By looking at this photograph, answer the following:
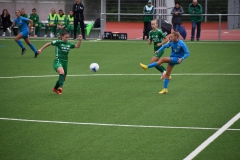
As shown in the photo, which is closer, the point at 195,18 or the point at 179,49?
the point at 179,49

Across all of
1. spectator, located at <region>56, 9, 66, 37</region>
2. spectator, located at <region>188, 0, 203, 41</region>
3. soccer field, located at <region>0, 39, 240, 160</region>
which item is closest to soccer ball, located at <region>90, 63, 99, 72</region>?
soccer field, located at <region>0, 39, 240, 160</region>

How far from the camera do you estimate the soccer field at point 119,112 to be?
949cm

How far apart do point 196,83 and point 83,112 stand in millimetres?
5324

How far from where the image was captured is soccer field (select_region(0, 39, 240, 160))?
31.1ft

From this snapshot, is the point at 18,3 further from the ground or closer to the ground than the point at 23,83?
further from the ground

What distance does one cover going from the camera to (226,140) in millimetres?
10078

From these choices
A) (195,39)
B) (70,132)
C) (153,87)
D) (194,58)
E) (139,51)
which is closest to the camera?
(70,132)

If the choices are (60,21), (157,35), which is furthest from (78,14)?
(157,35)

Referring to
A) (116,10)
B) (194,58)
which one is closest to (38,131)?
(194,58)

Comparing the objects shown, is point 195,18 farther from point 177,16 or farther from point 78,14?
point 78,14

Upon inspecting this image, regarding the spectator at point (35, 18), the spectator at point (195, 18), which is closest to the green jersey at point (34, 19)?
the spectator at point (35, 18)

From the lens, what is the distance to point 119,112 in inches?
497

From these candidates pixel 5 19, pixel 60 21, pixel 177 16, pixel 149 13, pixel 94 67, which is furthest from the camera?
pixel 5 19

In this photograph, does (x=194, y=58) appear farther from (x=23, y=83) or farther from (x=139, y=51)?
(x=23, y=83)
